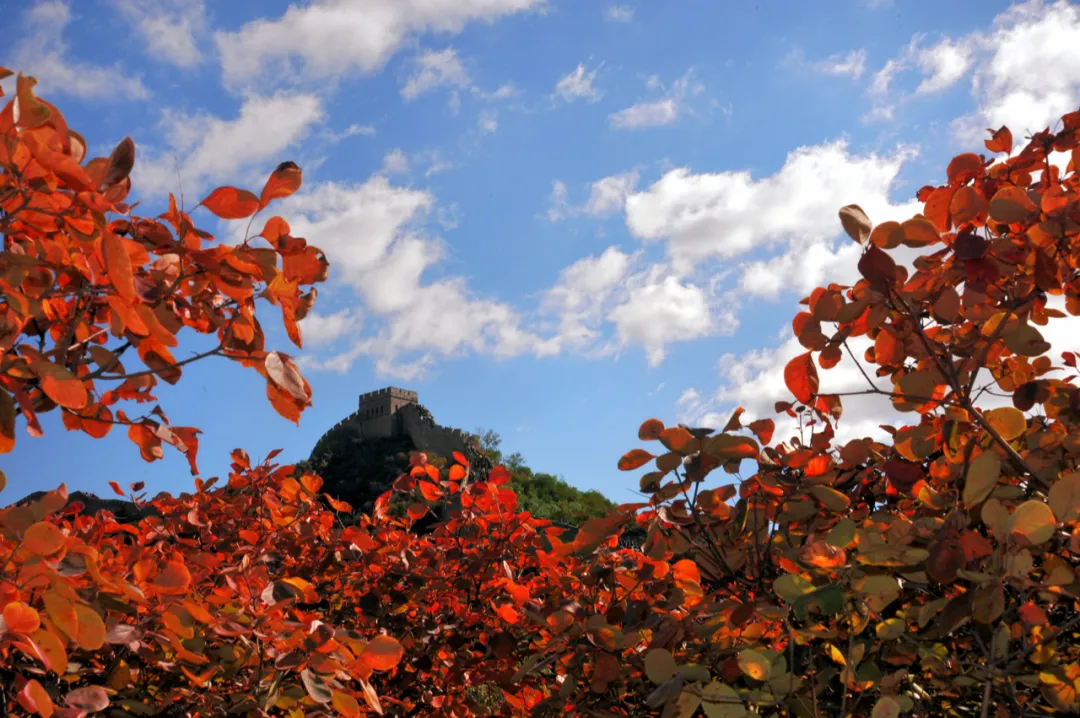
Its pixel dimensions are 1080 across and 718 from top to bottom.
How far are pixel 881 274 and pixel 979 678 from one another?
0.91m

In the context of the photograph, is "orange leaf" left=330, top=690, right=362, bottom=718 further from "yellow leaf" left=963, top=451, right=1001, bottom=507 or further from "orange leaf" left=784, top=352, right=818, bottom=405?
"yellow leaf" left=963, top=451, right=1001, bottom=507

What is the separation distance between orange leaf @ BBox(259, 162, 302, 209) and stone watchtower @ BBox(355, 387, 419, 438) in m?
37.1

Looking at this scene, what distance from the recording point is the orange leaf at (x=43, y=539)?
1503 millimetres

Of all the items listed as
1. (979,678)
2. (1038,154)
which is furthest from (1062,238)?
(979,678)

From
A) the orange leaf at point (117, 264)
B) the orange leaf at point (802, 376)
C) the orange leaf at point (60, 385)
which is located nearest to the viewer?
the orange leaf at point (117, 264)

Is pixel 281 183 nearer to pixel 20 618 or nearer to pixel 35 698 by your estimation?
pixel 20 618

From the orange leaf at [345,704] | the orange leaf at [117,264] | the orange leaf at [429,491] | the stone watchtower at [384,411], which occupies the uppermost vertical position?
the stone watchtower at [384,411]

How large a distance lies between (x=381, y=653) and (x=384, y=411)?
39855 millimetres

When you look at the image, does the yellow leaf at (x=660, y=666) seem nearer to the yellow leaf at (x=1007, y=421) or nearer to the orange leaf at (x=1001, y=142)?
the yellow leaf at (x=1007, y=421)

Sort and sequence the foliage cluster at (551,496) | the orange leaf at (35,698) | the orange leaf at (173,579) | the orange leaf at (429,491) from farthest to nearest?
the foliage cluster at (551,496), the orange leaf at (429,491), the orange leaf at (173,579), the orange leaf at (35,698)

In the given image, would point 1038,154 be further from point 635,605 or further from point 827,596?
point 635,605

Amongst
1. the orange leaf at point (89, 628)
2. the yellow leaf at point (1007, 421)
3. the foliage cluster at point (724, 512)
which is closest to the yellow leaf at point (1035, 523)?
the foliage cluster at point (724, 512)

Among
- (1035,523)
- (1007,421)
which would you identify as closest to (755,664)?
(1035,523)

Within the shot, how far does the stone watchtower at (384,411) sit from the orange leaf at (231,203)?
37124mm
